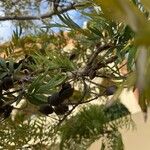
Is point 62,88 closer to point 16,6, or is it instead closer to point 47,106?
point 47,106

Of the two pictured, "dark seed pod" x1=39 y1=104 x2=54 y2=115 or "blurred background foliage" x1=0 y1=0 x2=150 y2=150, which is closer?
"blurred background foliage" x1=0 y1=0 x2=150 y2=150

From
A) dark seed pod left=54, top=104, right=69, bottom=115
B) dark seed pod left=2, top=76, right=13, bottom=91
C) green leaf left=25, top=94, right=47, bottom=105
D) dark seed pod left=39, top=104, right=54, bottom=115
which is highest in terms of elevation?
dark seed pod left=2, top=76, right=13, bottom=91

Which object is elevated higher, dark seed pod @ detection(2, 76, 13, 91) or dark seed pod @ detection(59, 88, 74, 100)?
dark seed pod @ detection(2, 76, 13, 91)

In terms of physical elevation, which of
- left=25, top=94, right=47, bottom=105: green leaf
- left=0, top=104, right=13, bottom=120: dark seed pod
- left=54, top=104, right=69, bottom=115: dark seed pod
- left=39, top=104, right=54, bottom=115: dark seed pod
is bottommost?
left=54, top=104, right=69, bottom=115: dark seed pod

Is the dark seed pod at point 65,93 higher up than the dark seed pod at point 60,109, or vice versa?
the dark seed pod at point 65,93

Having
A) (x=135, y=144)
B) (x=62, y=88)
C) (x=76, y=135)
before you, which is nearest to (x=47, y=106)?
(x=62, y=88)

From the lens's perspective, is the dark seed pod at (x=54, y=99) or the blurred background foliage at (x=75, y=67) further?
the dark seed pod at (x=54, y=99)

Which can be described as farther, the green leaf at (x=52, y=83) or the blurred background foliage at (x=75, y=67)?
the green leaf at (x=52, y=83)

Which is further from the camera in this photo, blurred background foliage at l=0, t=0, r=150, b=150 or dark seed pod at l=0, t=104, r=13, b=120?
dark seed pod at l=0, t=104, r=13, b=120

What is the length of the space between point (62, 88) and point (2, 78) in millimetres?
79

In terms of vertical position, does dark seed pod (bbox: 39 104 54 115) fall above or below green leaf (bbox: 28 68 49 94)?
below

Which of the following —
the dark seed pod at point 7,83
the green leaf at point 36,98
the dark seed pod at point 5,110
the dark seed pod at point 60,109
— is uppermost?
the dark seed pod at point 7,83

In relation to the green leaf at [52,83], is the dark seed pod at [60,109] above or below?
below

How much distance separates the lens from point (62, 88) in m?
0.52
